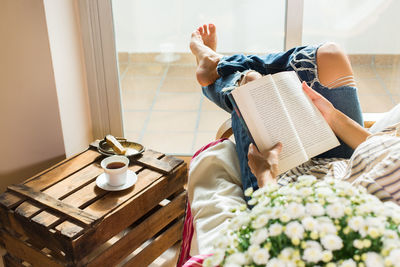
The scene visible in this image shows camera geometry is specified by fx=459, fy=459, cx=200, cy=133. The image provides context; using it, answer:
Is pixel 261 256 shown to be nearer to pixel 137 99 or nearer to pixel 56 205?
pixel 56 205

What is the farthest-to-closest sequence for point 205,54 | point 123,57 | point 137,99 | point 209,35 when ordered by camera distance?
1. point 137,99
2. point 123,57
3. point 209,35
4. point 205,54

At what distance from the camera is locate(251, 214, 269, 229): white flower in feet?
2.16

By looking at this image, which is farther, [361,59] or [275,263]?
[361,59]

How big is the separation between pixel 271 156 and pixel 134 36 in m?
1.21

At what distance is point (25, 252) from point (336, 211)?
1180mm


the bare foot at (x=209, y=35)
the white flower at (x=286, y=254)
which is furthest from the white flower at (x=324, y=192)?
the bare foot at (x=209, y=35)

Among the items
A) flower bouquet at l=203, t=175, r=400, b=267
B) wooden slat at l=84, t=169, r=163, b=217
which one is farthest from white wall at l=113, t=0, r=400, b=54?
flower bouquet at l=203, t=175, r=400, b=267

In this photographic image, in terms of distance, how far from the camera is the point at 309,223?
62 centimetres

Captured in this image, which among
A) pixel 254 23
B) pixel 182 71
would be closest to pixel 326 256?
pixel 254 23

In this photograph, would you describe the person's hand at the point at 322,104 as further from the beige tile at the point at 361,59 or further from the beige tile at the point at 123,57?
the beige tile at the point at 123,57

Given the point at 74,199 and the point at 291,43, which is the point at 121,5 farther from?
the point at 74,199

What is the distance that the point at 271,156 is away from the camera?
1202 millimetres

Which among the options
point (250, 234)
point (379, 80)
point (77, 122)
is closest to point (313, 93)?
point (250, 234)

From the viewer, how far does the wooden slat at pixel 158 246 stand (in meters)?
1.59
